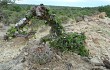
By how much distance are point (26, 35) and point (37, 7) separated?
4.81 metres

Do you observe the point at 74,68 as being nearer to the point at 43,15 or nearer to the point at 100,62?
the point at 100,62

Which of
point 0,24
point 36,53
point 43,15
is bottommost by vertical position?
point 0,24

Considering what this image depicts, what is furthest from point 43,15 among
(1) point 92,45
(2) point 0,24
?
(2) point 0,24

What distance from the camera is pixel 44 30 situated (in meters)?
21.6

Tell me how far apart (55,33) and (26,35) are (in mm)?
4586

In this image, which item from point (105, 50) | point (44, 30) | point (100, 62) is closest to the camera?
point (100, 62)

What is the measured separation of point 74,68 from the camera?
440 inches

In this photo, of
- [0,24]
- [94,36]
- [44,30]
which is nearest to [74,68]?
[94,36]

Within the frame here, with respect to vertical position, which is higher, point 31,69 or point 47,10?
point 47,10

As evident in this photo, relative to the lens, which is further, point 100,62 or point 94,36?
point 94,36

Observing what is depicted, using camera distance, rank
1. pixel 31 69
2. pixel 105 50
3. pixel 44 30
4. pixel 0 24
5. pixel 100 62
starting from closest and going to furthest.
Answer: pixel 31 69, pixel 100 62, pixel 105 50, pixel 44 30, pixel 0 24

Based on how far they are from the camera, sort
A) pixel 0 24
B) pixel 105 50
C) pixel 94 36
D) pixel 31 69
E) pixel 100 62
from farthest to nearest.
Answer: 1. pixel 0 24
2. pixel 94 36
3. pixel 105 50
4. pixel 100 62
5. pixel 31 69

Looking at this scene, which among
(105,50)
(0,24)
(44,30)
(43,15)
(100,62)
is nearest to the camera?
(100,62)

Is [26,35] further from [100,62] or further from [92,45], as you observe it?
[100,62]
